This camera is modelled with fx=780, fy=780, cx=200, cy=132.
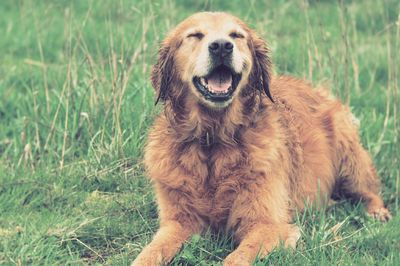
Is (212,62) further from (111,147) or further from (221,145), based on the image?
(111,147)

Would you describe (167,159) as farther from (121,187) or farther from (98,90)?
(98,90)

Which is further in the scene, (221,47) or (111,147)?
(111,147)

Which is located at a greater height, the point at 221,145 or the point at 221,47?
the point at 221,47

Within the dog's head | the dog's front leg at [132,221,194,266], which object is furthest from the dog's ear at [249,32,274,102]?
the dog's front leg at [132,221,194,266]

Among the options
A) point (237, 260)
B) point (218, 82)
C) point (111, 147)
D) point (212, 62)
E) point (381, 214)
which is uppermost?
point (212, 62)

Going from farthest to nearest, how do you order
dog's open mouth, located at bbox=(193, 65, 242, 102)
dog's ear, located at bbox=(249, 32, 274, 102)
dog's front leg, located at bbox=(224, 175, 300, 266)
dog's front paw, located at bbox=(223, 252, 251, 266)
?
dog's ear, located at bbox=(249, 32, 274, 102) → dog's open mouth, located at bbox=(193, 65, 242, 102) → dog's front leg, located at bbox=(224, 175, 300, 266) → dog's front paw, located at bbox=(223, 252, 251, 266)

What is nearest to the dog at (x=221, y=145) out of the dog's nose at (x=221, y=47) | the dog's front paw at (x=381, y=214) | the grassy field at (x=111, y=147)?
the dog's nose at (x=221, y=47)

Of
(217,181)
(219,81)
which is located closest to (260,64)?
(219,81)

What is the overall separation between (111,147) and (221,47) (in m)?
1.38

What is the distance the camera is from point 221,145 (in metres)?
4.40

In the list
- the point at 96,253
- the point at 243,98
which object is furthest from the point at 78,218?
the point at 243,98

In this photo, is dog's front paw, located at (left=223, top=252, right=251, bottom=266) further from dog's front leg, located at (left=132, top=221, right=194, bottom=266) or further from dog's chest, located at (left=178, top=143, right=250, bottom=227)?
dog's chest, located at (left=178, top=143, right=250, bottom=227)

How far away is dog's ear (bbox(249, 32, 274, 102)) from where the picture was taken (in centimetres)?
454

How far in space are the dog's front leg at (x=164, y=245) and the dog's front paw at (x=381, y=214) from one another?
4.36ft
